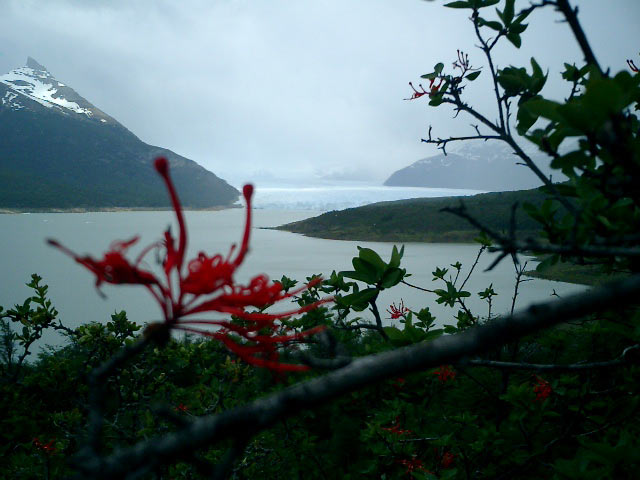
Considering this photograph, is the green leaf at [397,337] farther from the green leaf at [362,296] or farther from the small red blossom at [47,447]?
the small red blossom at [47,447]

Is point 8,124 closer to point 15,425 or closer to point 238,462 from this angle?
point 15,425

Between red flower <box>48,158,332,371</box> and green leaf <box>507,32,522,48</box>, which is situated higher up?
green leaf <box>507,32,522,48</box>

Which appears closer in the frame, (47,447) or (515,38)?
(515,38)

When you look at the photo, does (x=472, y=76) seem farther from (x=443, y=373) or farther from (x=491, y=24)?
(x=443, y=373)

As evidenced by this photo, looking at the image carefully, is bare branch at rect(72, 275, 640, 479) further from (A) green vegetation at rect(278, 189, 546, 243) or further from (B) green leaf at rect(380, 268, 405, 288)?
(A) green vegetation at rect(278, 189, 546, 243)

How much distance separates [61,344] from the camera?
6.65 m

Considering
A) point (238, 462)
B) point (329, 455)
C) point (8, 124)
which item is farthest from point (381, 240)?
point (8, 124)

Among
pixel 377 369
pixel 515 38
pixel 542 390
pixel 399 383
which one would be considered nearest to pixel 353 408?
pixel 399 383

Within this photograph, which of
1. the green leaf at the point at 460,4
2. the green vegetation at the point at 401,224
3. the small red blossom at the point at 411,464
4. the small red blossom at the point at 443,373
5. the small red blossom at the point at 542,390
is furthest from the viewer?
the green vegetation at the point at 401,224

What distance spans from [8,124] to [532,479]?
25520 millimetres

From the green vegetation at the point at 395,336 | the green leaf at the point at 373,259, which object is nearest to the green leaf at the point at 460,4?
the green vegetation at the point at 395,336

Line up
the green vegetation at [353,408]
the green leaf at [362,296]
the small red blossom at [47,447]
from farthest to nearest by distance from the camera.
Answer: the small red blossom at [47,447] → the green vegetation at [353,408] → the green leaf at [362,296]

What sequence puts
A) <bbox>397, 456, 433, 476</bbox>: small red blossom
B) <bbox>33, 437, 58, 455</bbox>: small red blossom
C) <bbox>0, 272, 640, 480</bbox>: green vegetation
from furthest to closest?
<bbox>33, 437, 58, 455</bbox>: small red blossom, <bbox>397, 456, 433, 476</bbox>: small red blossom, <bbox>0, 272, 640, 480</bbox>: green vegetation

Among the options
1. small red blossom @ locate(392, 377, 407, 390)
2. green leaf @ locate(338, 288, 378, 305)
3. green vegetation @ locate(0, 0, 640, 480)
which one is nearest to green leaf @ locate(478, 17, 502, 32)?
green vegetation @ locate(0, 0, 640, 480)
